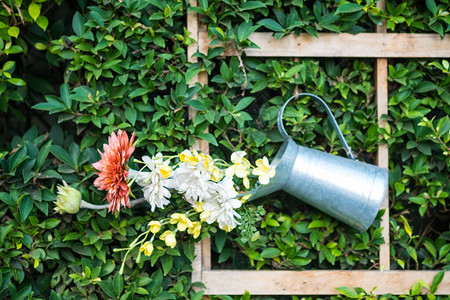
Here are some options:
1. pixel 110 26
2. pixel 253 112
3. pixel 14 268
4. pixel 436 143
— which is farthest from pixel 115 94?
pixel 436 143

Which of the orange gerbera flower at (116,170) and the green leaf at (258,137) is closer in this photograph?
the orange gerbera flower at (116,170)

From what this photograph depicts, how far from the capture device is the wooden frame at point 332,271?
1610 mm

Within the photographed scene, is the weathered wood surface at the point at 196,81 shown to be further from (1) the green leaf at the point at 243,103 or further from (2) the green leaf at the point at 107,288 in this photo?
(2) the green leaf at the point at 107,288

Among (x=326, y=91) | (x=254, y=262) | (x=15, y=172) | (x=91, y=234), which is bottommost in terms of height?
(x=254, y=262)

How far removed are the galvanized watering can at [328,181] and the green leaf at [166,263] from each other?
0.36 metres

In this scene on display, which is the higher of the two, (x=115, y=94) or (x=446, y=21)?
(x=446, y=21)

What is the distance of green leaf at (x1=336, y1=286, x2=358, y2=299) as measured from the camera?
5.19ft

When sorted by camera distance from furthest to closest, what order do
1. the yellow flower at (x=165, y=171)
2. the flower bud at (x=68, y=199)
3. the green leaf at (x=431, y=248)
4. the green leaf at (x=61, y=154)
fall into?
the green leaf at (x=431, y=248)
the green leaf at (x=61, y=154)
the flower bud at (x=68, y=199)
the yellow flower at (x=165, y=171)

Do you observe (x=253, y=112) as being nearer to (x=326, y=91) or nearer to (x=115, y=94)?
(x=326, y=91)

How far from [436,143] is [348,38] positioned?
0.50 meters

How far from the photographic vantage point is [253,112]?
5.65 ft

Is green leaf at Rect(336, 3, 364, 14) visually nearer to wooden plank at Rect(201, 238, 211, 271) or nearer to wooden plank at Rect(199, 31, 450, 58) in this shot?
wooden plank at Rect(199, 31, 450, 58)

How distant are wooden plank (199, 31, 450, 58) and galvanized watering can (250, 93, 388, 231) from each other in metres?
0.25

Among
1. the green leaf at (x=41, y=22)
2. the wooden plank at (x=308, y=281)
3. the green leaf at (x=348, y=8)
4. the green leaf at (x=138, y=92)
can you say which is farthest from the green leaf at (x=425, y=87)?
the green leaf at (x=41, y=22)
